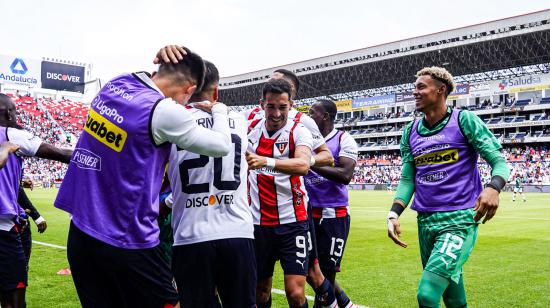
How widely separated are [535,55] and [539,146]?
14094 mm

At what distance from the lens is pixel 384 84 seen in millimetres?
69750

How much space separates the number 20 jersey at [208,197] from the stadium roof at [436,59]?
5285cm

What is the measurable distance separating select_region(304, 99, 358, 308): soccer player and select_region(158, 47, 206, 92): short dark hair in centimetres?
327

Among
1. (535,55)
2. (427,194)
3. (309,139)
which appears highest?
(535,55)

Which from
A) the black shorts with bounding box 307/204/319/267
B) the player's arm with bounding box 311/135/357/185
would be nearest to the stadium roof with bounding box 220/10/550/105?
the player's arm with bounding box 311/135/357/185

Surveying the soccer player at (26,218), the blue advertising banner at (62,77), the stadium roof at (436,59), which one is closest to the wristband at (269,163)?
the soccer player at (26,218)

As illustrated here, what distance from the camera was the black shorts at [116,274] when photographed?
2.87m

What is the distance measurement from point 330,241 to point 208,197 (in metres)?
3.13

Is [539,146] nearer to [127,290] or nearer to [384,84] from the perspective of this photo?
[384,84]

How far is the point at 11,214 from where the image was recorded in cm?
468

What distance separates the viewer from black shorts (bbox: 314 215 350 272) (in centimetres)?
→ 627

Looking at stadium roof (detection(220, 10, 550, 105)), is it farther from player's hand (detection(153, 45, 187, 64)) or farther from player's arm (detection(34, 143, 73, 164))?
player's hand (detection(153, 45, 187, 64))

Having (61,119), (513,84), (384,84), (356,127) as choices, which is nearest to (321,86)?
(384,84)

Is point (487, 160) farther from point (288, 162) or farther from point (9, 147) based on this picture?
point (9, 147)
